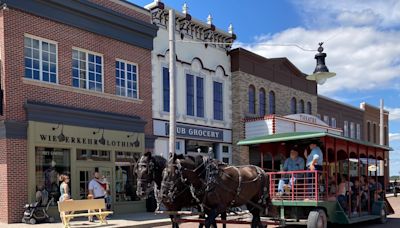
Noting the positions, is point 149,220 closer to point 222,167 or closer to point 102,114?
point 102,114

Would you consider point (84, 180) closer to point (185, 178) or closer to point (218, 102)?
point (218, 102)

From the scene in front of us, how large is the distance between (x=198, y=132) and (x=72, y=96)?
7.56 m

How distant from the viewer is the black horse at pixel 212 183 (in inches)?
322

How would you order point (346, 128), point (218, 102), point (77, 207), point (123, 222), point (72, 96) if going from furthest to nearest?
point (346, 128)
point (218, 102)
point (72, 96)
point (123, 222)
point (77, 207)

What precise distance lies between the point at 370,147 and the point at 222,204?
24.5ft

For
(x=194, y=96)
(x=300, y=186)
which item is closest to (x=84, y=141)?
(x=194, y=96)

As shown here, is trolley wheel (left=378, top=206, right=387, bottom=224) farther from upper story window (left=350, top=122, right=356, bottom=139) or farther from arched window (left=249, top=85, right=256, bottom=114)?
upper story window (left=350, top=122, right=356, bottom=139)

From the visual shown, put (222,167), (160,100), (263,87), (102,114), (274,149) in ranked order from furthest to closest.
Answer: (263,87), (160,100), (102,114), (274,149), (222,167)

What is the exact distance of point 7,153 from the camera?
48.9 ft

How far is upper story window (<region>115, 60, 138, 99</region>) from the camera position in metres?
19.2

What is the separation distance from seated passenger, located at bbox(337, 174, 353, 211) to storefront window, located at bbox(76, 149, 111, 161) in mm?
9134

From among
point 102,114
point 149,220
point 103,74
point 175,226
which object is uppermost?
point 103,74

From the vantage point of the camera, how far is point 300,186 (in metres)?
11.5

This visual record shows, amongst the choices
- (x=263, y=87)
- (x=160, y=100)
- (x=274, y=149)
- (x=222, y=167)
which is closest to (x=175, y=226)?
(x=222, y=167)
